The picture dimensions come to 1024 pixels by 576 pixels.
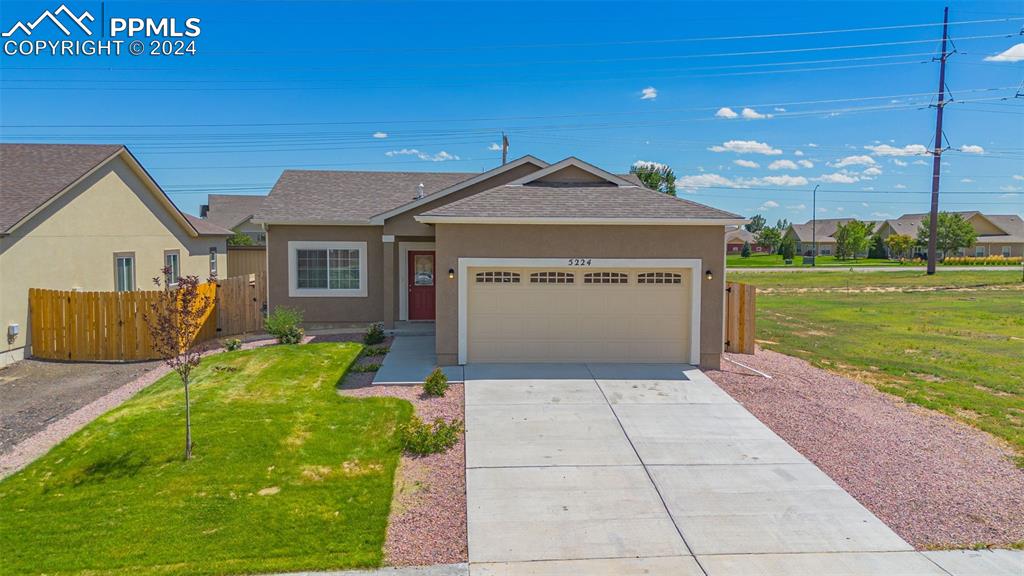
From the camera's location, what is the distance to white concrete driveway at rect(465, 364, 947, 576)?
18.8 ft

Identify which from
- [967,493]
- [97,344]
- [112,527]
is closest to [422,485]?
[112,527]

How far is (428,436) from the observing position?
27.3 ft

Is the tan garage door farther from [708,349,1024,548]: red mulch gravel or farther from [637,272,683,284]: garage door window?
[708,349,1024,548]: red mulch gravel

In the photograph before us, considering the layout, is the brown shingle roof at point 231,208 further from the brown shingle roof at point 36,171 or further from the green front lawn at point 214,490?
the green front lawn at point 214,490

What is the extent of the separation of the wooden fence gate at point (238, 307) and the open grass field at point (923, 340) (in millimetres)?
13689

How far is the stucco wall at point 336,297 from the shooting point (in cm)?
1675

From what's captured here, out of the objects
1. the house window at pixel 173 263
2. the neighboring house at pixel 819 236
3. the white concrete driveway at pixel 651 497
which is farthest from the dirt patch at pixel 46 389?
the neighboring house at pixel 819 236

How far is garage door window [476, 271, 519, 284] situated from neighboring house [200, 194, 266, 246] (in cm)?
3194

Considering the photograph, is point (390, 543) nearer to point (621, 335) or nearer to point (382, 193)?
point (621, 335)

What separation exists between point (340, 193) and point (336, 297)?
3497 mm

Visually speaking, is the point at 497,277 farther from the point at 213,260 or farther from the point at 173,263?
the point at 213,260

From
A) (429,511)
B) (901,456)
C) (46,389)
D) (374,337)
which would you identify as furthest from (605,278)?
(46,389)

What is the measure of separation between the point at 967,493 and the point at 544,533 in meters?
4.87

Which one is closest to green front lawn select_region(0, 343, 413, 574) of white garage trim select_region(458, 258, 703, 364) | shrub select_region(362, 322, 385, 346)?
white garage trim select_region(458, 258, 703, 364)
